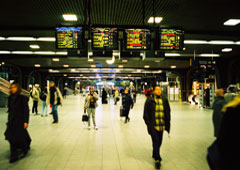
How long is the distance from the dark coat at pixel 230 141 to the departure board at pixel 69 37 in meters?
5.69

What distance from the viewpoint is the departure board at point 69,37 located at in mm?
6977

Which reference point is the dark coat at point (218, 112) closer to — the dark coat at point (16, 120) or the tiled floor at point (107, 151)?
the tiled floor at point (107, 151)

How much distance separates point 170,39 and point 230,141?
5.57 metres

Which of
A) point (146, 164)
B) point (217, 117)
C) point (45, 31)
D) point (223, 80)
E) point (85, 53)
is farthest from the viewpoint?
point (223, 80)

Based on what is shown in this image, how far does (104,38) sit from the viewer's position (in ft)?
23.2

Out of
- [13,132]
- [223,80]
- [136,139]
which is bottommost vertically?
[136,139]

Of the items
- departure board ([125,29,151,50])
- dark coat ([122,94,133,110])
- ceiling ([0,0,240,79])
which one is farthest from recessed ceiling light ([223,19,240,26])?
dark coat ([122,94,133,110])

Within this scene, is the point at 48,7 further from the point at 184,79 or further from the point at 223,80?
the point at 184,79

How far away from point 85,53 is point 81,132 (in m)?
3.03

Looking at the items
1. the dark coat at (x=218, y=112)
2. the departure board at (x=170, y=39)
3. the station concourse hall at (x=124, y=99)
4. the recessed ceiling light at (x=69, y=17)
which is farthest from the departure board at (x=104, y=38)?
the dark coat at (x=218, y=112)

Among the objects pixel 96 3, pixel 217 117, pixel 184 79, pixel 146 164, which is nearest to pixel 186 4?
pixel 96 3

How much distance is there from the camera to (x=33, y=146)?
6.26m

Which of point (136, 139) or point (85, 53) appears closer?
point (136, 139)

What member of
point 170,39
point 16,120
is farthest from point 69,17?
point 16,120
